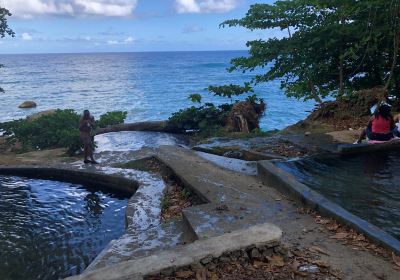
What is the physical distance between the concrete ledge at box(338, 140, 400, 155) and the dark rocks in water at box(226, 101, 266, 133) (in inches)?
318

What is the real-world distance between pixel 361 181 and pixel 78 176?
786cm

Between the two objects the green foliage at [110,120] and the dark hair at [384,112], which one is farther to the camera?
the green foliage at [110,120]

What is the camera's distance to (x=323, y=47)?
636 inches

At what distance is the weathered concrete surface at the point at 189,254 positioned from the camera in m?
4.46

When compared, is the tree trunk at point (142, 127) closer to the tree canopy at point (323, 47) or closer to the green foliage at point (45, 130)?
the green foliage at point (45, 130)

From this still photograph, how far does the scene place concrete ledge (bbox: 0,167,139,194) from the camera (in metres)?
10.8

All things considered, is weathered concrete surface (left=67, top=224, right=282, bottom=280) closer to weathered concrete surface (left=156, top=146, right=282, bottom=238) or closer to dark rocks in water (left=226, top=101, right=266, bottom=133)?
weathered concrete surface (left=156, top=146, right=282, bottom=238)

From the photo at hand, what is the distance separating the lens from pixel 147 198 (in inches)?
359

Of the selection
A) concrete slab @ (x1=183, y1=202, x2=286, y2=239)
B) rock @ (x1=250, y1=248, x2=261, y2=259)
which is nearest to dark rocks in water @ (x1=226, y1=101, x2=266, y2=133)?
concrete slab @ (x1=183, y1=202, x2=286, y2=239)

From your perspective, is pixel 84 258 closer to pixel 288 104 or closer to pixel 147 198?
pixel 147 198

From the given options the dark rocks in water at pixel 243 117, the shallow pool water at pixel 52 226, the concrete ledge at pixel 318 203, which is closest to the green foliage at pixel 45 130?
the shallow pool water at pixel 52 226

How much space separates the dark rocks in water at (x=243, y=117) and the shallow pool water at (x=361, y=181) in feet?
28.5

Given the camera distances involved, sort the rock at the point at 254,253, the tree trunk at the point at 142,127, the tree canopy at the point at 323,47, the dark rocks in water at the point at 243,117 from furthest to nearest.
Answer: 1. the tree trunk at the point at 142,127
2. the dark rocks in water at the point at 243,117
3. the tree canopy at the point at 323,47
4. the rock at the point at 254,253

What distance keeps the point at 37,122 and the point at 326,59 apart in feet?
45.3
